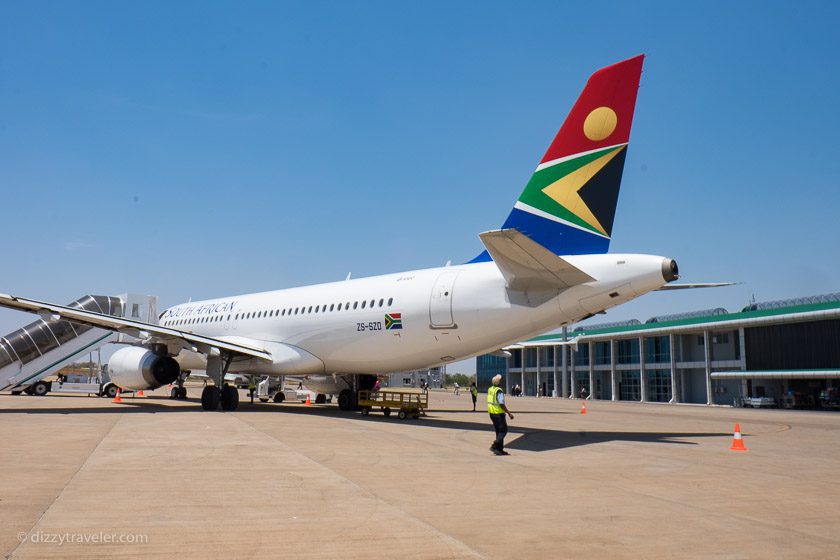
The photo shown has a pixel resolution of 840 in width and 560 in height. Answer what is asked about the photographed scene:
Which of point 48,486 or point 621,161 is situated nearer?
point 48,486

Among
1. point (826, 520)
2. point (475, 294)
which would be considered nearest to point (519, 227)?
point (475, 294)

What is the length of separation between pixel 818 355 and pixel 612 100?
3094 cm

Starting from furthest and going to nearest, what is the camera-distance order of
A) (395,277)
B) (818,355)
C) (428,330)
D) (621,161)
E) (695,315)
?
(695,315) < (818,355) < (395,277) < (428,330) < (621,161)

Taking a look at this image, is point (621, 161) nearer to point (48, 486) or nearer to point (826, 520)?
point (826, 520)

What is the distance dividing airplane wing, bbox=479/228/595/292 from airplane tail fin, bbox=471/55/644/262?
3.13 feet

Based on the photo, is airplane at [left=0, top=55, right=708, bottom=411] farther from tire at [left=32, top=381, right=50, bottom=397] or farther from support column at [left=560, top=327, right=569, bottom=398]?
support column at [left=560, top=327, right=569, bottom=398]

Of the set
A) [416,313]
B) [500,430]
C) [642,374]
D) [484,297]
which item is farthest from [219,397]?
[642,374]

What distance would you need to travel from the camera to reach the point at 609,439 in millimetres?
14656

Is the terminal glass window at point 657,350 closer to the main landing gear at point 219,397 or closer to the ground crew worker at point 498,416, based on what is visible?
the main landing gear at point 219,397

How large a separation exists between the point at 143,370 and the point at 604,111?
15.7m

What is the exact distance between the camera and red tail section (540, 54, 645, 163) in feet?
46.3

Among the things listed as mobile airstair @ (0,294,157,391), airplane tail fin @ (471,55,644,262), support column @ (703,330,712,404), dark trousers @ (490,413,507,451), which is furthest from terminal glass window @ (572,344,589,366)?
dark trousers @ (490,413,507,451)

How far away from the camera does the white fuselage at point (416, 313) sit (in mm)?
13953

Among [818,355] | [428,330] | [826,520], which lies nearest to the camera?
[826,520]
